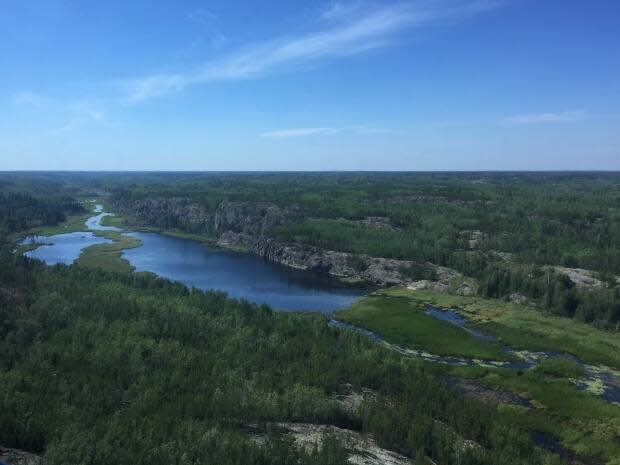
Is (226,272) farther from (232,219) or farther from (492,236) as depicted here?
(492,236)

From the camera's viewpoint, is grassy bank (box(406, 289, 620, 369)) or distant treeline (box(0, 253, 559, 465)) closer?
distant treeline (box(0, 253, 559, 465))

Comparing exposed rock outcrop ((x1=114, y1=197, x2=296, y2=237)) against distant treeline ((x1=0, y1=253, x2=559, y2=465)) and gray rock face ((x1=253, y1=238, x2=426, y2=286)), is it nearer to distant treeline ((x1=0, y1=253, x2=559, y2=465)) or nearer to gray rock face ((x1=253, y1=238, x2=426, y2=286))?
gray rock face ((x1=253, y1=238, x2=426, y2=286))

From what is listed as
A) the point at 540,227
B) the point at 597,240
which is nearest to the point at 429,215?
the point at 540,227

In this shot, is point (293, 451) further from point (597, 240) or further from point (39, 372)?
point (597, 240)

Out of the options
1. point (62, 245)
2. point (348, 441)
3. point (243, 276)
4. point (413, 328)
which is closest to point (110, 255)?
point (62, 245)

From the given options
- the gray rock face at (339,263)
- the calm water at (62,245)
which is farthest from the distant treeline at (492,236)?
the calm water at (62,245)

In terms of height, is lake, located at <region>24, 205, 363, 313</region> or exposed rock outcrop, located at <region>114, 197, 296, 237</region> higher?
exposed rock outcrop, located at <region>114, 197, 296, 237</region>

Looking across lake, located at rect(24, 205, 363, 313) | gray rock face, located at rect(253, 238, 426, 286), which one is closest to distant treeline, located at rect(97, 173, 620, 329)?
gray rock face, located at rect(253, 238, 426, 286)
